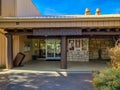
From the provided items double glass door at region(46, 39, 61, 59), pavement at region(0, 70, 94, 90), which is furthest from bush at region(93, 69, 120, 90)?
double glass door at region(46, 39, 61, 59)

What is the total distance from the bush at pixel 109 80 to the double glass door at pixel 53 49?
16.7m

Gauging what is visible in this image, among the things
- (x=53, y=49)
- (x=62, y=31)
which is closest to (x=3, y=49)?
(x=62, y=31)

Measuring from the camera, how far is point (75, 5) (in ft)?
125

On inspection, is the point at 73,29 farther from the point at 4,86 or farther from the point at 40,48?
the point at 40,48

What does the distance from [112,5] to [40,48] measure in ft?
48.8

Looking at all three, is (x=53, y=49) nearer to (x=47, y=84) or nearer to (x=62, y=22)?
(x=62, y=22)

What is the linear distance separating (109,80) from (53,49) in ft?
57.3

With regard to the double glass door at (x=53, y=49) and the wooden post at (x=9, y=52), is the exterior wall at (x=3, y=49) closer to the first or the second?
the wooden post at (x=9, y=52)

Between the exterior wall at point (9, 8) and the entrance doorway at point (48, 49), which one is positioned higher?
the exterior wall at point (9, 8)

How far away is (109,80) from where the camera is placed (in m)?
8.71

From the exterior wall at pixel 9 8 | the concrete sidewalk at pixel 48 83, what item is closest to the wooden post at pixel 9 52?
the exterior wall at pixel 9 8

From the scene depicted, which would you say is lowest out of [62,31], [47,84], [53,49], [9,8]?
[47,84]

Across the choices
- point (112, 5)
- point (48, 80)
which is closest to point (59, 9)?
point (112, 5)

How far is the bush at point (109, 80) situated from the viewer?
27.4 feet
